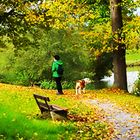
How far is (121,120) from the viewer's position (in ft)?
60.1

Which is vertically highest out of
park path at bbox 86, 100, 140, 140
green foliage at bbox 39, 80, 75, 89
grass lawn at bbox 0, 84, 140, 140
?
grass lawn at bbox 0, 84, 140, 140

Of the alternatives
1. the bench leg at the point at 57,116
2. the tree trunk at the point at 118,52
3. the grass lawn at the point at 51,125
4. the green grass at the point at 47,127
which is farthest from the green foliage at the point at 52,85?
the bench leg at the point at 57,116

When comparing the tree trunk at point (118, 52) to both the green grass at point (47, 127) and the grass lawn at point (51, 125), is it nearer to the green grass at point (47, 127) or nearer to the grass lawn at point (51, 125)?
the grass lawn at point (51, 125)

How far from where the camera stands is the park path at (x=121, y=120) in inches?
597

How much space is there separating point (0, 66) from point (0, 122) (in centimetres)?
4272

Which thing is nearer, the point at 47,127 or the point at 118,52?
the point at 47,127

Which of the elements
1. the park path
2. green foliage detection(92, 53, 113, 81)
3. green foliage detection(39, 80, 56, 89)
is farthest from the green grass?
green foliage detection(92, 53, 113, 81)

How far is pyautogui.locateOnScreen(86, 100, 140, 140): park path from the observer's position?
15.2 m

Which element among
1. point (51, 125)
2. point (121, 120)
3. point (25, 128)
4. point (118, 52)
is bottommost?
point (121, 120)

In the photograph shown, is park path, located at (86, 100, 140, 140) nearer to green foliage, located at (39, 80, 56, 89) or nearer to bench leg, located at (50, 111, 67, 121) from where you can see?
bench leg, located at (50, 111, 67, 121)

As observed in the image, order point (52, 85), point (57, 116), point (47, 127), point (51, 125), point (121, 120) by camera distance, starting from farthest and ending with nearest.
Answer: point (52, 85) < point (121, 120) < point (57, 116) < point (51, 125) < point (47, 127)

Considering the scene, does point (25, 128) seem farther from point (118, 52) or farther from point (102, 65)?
point (102, 65)

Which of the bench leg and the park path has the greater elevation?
the bench leg

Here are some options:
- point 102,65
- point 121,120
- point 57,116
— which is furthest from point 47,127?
point 102,65
